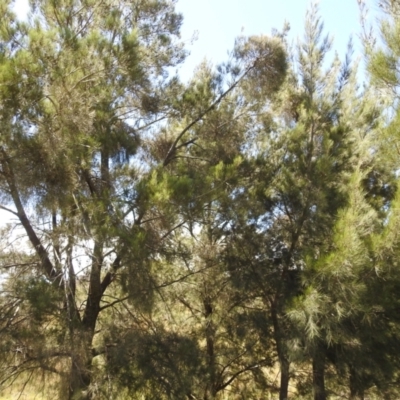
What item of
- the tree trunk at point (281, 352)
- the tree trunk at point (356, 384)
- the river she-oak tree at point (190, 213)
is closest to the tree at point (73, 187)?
the river she-oak tree at point (190, 213)


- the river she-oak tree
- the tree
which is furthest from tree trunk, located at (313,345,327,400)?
the tree

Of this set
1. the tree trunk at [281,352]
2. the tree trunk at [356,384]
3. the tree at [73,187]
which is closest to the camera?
the tree at [73,187]

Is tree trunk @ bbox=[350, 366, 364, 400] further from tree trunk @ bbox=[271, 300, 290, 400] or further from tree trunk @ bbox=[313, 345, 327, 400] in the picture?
tree trunk @ bbox=[271, 300, 290, 400]

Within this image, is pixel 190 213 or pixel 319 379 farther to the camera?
pixel 319 379

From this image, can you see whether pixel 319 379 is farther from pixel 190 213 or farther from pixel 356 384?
pixel 190 213

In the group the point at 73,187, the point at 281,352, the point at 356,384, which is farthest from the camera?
the point at 356,384

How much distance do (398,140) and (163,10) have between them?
396 cm

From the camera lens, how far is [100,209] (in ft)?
15.2

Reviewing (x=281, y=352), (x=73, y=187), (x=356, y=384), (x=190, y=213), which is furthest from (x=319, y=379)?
(x=73, y=187)

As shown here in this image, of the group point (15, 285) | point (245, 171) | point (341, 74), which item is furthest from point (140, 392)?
point (341, 74)

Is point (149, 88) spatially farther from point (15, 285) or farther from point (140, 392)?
point (140, 392)

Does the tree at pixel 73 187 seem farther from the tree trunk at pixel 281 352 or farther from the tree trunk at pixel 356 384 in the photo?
the tree trunk at pixel 356 384

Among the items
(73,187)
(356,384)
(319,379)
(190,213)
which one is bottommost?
(356,384)

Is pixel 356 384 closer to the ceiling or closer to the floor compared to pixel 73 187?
closer to the floor
